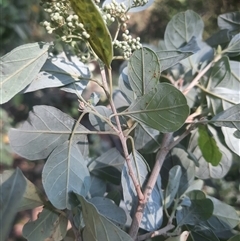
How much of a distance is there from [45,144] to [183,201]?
0.66ft

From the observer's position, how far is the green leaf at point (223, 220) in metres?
0.50

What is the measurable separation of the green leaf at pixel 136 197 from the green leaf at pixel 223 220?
78 mm

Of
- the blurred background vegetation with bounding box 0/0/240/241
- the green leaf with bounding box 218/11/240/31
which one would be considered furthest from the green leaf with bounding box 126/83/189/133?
the blurred background vegetation with bounding box 0/0/240/241

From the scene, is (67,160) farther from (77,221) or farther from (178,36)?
(178,36)

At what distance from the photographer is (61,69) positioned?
1.52ft

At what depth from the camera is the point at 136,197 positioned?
18.1 inches

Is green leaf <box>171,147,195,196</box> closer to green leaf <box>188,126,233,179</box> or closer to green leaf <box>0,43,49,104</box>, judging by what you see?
green leaf <box>188,126,233,179</box>

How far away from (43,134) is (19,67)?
3.2 inches

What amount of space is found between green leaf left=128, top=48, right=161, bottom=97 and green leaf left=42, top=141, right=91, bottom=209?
0.34ft

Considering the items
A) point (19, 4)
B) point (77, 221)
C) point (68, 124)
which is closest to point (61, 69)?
point (68, 124)

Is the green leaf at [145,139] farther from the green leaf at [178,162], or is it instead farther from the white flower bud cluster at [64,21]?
the white flower bud cluster at [64,21]

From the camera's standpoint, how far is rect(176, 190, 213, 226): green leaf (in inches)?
18.5

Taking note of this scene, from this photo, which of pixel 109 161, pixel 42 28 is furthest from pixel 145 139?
pixel 42 28

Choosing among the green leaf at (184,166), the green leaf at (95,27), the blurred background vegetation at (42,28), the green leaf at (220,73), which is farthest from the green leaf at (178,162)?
the blurred background vegetation at (42,28)
